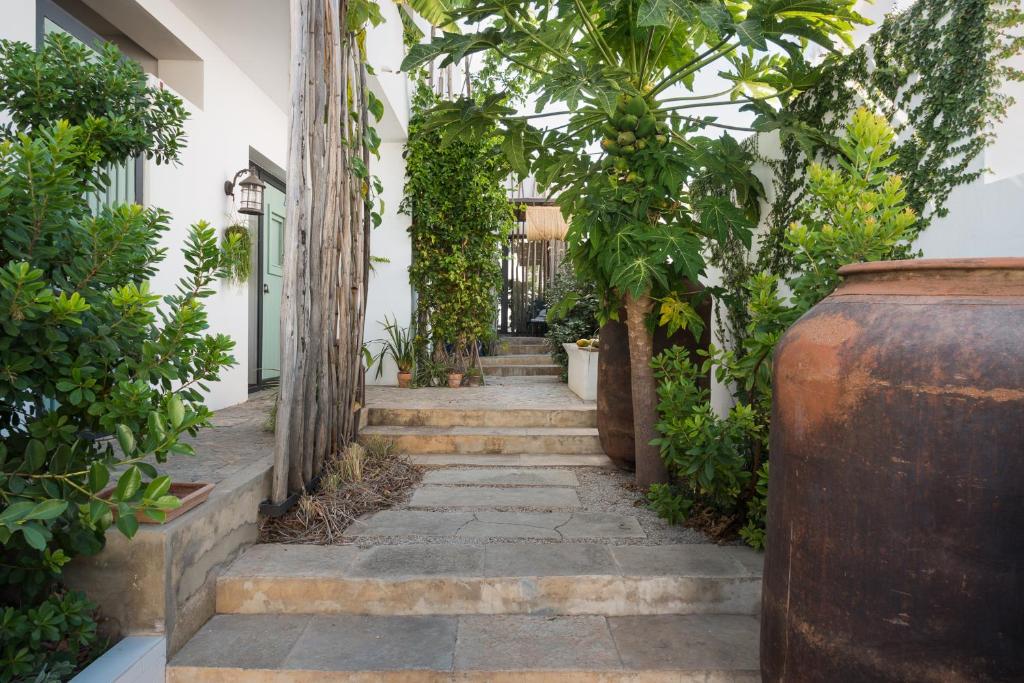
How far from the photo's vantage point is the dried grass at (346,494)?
2566 millimetres

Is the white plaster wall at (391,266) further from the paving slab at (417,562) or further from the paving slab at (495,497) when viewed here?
the paving slab at (417,562)

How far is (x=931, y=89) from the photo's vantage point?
6.61ft

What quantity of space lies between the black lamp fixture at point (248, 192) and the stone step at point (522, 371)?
10.5 feet

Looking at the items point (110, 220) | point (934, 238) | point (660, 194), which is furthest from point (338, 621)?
point (934, 238)

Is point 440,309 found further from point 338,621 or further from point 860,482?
point 860,482

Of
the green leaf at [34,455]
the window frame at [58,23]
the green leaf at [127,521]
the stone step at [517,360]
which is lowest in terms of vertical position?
the green leaf at [127,521]

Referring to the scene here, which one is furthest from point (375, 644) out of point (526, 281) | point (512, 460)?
point (526, 281)

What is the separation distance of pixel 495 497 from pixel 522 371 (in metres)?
4.09

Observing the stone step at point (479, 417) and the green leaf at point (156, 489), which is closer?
the green leaf at point (156, 489)

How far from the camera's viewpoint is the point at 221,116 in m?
4.77

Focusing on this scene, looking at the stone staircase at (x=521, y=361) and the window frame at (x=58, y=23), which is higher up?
the window frame at (x=58, y=23)

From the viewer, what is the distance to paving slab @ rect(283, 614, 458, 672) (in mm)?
1810

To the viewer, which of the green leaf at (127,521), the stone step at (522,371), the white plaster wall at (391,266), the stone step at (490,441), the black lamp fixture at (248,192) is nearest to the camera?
the green leaf at (127,521)

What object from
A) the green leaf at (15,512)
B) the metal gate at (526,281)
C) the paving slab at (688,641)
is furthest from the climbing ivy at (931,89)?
the metal gate at (526,281)
